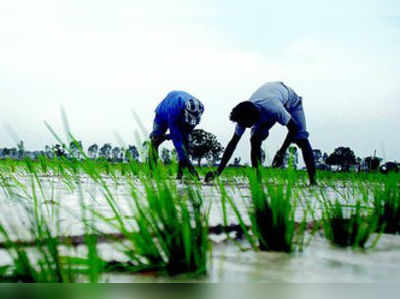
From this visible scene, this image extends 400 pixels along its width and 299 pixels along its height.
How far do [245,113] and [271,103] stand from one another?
26cm

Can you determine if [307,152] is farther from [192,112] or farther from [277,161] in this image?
[277,161]

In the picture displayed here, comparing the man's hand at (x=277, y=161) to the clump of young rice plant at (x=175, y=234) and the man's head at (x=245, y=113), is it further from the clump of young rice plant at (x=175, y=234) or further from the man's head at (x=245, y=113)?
the man's head at (x=245, y=113)

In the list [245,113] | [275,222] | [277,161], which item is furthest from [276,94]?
[275,222]

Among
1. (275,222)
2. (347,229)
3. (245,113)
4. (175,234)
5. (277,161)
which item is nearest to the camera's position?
(175,234)

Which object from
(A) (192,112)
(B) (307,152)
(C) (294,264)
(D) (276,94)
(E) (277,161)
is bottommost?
(C) (294,264)

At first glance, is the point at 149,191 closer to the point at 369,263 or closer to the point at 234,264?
the point at 234,264

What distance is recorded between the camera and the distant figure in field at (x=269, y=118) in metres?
3.28

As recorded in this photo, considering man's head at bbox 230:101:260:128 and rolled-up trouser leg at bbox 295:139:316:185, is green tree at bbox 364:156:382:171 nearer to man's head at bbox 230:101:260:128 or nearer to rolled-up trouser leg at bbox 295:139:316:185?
man's head at bbox 230:101:260:128

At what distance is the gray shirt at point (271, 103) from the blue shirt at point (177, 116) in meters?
0.58

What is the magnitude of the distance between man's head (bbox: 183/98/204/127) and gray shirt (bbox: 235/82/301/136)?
0.50 m

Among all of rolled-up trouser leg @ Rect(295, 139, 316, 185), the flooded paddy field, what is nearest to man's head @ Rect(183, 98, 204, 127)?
rolled-up trouser leg @ Rect(295, 139, 316, 185)

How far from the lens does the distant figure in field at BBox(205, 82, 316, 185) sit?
3.28 metres

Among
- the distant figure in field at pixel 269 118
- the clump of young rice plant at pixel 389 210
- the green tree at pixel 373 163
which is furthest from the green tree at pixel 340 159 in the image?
the distant figure in field at pixel 269 118

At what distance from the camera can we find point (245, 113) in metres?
3.25
